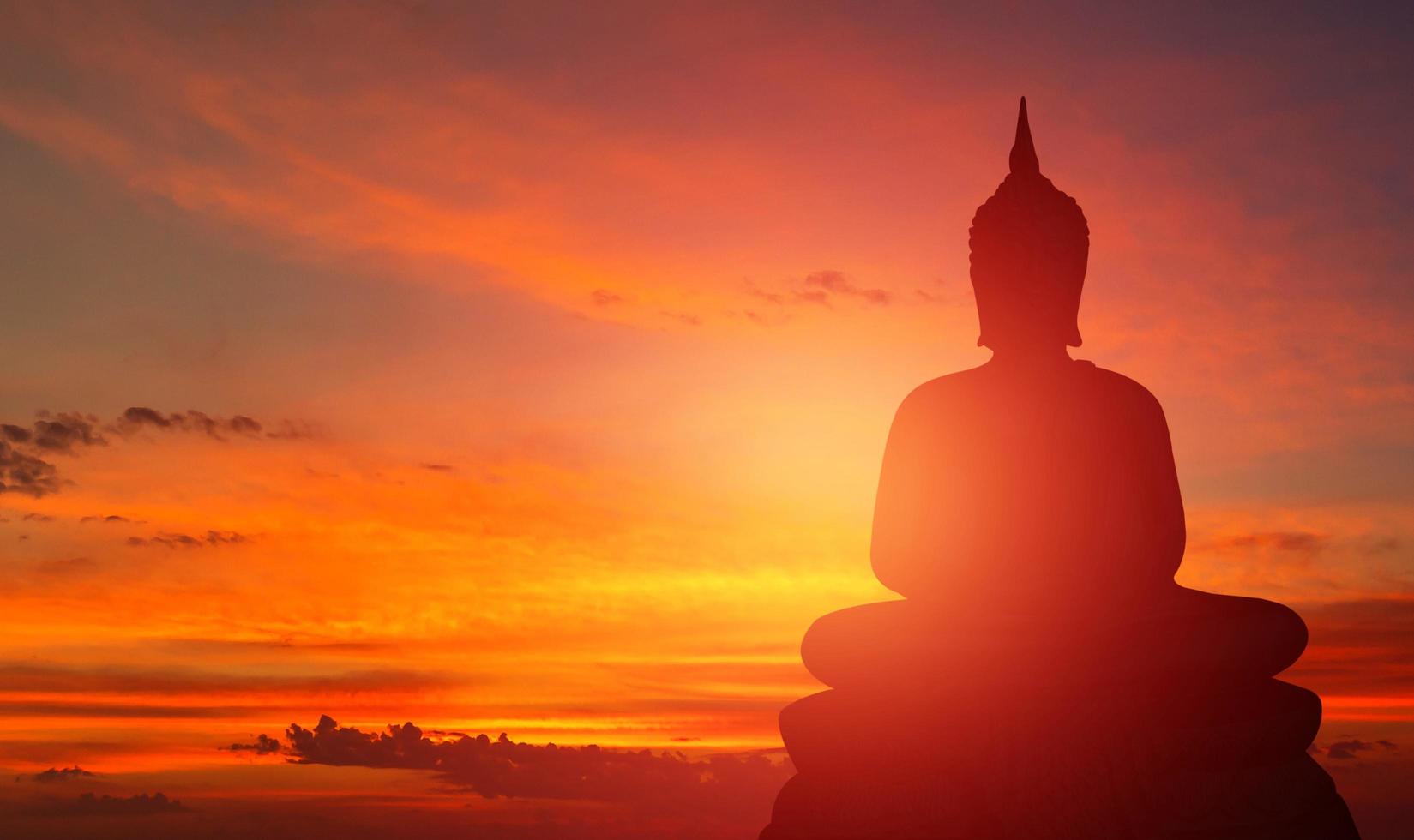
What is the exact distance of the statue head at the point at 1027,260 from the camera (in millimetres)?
16516

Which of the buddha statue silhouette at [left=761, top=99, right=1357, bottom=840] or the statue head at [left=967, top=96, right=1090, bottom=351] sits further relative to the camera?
the statue head at [left=967, top=96, right=1090, bottom=351]

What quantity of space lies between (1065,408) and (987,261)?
7.33 feet

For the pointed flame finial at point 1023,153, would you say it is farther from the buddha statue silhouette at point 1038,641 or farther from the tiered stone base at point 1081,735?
the tiered stone base at point 1081,735

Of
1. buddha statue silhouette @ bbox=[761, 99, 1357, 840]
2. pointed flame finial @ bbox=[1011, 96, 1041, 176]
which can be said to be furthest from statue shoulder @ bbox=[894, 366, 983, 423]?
pointed flame finial @ bbox=[1011, 96, 1041, 176]

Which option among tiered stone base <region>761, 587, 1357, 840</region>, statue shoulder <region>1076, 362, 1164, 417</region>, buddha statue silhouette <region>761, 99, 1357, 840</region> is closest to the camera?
tiered stone base <region>761, 587, 1357, 840</region>

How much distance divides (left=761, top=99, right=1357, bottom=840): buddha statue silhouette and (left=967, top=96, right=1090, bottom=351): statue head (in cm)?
2

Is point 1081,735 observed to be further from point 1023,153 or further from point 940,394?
point 1023,153

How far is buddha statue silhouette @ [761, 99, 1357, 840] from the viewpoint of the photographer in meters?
13.6

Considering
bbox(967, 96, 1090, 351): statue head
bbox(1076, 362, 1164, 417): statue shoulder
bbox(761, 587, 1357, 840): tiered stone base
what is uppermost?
bbox(967, 96, 1090, 351): statue head

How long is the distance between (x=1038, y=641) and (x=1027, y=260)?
15.7ft

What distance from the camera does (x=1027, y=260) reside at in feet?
54.3

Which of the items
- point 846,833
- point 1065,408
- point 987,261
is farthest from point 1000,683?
point 987,261

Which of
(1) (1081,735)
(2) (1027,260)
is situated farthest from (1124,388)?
(1) (1081,735)

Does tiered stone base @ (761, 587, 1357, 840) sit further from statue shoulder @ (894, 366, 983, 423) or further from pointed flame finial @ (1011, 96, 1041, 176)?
pointed flame finial @ (1011, 96, 1041, 176)
